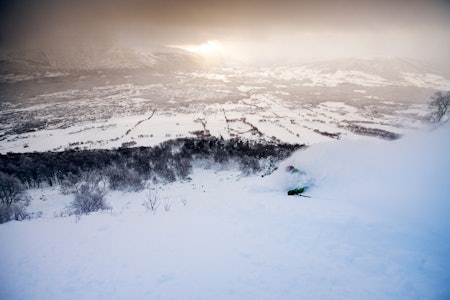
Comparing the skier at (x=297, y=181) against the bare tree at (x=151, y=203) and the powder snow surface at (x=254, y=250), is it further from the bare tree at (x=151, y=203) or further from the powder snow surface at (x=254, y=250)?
the bare tree at (x=151, y=203)

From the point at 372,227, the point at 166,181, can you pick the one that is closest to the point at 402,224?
the point at 372,227

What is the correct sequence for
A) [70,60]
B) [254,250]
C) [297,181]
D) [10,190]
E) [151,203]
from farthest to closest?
[70,60]
[10,190]
[297,181]
[151,203]
[254,250]

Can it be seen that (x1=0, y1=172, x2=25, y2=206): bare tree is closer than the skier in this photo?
No

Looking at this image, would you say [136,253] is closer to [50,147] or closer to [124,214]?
[124,214]

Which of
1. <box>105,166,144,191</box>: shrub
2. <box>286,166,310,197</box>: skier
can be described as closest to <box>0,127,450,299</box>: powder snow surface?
<box>286,166,310,197</box>: skier

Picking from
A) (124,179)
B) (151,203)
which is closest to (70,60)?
(124,179)

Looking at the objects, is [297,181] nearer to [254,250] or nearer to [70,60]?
[254,250]

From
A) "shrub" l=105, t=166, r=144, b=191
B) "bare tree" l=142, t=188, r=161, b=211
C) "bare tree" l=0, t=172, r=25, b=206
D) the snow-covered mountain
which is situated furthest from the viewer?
the snow-covered mountain

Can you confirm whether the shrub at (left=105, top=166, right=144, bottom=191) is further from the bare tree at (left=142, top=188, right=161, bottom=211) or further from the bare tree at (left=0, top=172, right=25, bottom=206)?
the bare tree at (left=0, top=172, right=25, bottom=206)
